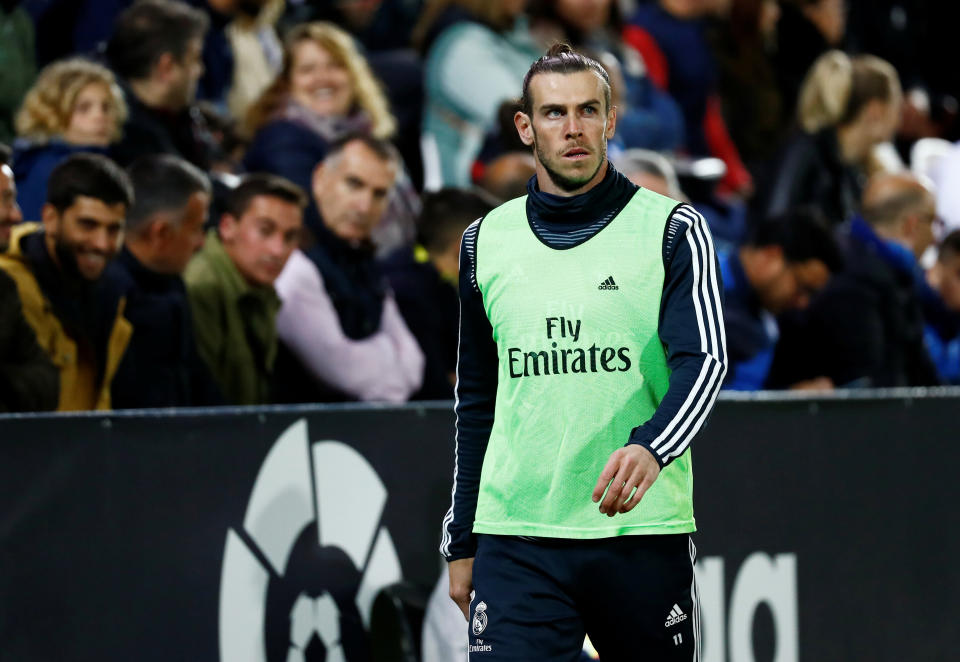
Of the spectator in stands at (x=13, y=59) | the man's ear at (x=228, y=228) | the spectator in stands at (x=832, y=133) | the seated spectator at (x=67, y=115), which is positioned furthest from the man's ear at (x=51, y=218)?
the spectator in stands at (x=832, y=133)

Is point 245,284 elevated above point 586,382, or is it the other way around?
point 245,284

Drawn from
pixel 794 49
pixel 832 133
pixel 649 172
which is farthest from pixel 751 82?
pixel 649 172

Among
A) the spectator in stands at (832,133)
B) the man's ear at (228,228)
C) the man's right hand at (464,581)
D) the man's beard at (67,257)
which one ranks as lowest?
the man's right hand at (464,581)

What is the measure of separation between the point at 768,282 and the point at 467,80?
220cm

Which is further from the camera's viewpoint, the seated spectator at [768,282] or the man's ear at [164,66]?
the seated spectator at [768,282]

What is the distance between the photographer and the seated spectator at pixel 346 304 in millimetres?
7258

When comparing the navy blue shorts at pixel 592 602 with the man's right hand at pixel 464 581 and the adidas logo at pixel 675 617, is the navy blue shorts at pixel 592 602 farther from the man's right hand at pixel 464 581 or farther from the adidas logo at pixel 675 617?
the man's right hand at pixel 464 581

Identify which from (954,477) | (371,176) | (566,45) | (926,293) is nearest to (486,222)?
(566,45)

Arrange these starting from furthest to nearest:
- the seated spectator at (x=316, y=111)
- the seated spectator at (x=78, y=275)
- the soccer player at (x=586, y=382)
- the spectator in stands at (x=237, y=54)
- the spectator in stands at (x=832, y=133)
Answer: the spectator in stands at (x=832, y=133), the spectator in stands at (x=237, y=54), the seated spectator at (x=316, y=111), the seated spectator at (x=78, y=275), the soccer player at (x=586, y=382)

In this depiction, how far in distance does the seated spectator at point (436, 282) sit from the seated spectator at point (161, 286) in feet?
3.81

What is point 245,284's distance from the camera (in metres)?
7.09

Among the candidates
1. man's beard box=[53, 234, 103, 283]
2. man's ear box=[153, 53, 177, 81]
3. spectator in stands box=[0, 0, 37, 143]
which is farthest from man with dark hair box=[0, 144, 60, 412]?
spectator in stands box=[0, 0, 37, 143]

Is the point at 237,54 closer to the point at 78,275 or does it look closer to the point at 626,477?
the point at 78,275

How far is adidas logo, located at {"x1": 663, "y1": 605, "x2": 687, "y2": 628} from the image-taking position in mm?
4227
